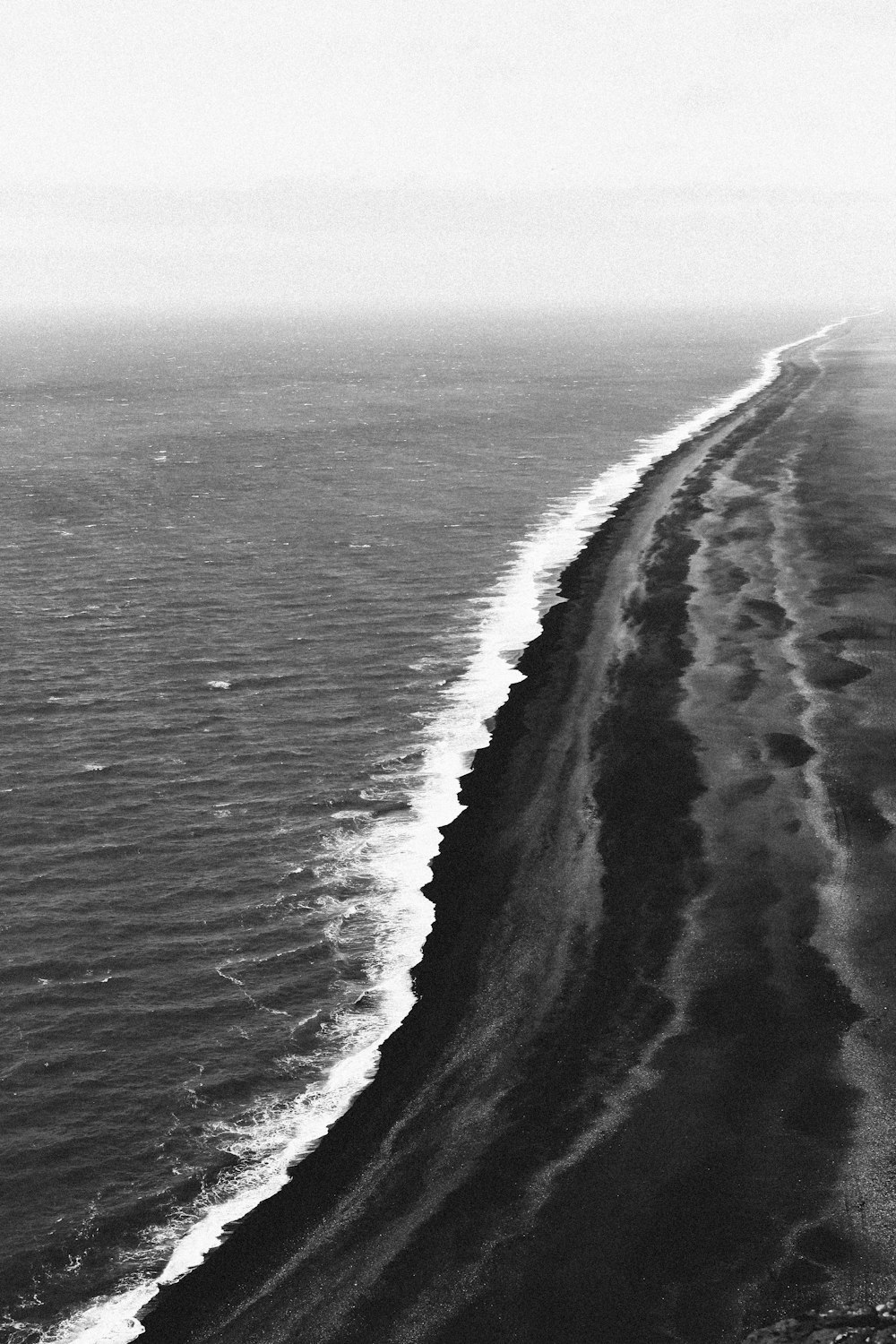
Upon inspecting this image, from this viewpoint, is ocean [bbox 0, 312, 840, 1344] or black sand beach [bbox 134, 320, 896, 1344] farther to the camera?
ocean [bbox 0, 312, 840, 1344]

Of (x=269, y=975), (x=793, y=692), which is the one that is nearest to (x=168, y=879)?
(x=269, y=975)

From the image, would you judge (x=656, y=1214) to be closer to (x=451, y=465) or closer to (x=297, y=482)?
(x=297, y=482)

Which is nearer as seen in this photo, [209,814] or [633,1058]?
[633,1058]

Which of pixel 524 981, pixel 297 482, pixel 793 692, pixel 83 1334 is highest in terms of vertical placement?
pixel 297 482

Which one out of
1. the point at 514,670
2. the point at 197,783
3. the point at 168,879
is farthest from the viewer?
the point at 514,670
